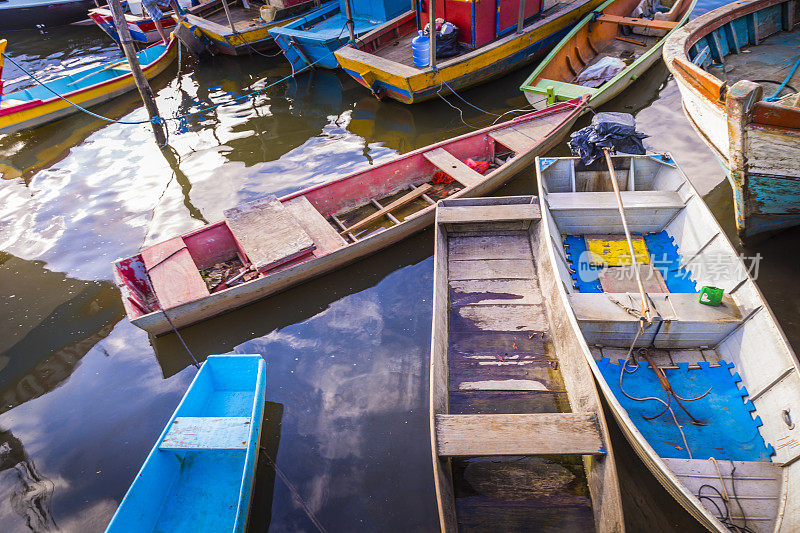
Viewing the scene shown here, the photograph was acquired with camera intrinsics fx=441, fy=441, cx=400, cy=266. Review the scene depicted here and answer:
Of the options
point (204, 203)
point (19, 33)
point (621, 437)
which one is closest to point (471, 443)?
point (621, 437)

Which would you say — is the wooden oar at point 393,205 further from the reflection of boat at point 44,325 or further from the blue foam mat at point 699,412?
the blue foam mat at point 699,412

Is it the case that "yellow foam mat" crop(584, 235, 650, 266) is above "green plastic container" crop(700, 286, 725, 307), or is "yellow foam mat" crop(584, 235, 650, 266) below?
below

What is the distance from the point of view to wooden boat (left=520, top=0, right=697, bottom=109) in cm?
939

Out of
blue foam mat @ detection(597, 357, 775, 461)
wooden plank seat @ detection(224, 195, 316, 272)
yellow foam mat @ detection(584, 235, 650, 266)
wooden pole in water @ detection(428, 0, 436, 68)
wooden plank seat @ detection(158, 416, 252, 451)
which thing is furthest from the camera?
wooden pole in water @ detection(428, 0, 436, 68)

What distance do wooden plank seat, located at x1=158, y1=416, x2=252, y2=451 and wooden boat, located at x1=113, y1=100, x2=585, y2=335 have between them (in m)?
1.85

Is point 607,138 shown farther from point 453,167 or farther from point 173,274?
point 173,274

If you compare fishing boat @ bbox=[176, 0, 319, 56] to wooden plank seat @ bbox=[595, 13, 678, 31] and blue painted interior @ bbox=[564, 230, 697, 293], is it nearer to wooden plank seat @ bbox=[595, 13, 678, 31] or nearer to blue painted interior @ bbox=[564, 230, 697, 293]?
wooden plank seat @ bbox=[595, 13, 678, 31]

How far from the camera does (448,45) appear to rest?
10422mm

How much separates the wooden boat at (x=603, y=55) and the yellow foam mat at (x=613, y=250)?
3.99 metres

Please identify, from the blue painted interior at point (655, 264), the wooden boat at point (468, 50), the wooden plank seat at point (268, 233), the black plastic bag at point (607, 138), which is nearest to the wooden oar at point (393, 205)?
the wooden plank seat at point (268, 233)

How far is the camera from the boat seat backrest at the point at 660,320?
4.57 meters

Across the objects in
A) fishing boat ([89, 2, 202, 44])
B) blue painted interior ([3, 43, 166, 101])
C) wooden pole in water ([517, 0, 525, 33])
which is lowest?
blue painted interior ([3, 43, 166, 101])

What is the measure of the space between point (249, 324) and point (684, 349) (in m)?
5.57

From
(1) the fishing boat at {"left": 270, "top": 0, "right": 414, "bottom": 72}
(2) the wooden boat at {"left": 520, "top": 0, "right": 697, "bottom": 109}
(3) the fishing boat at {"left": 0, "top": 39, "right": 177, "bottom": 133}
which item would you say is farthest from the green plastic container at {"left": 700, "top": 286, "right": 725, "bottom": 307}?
(3) the fishing boat at {"left": 0, "top": 39, "right": 177, "bottom": 133}
